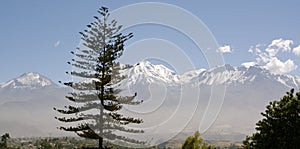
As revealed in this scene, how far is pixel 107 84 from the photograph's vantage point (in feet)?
126

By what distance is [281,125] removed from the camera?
25391 mm

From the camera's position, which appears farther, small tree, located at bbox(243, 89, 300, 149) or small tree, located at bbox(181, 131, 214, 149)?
small tree, located at bbox(181, 131, 214, 149)

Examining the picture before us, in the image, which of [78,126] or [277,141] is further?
Result: [78,126]

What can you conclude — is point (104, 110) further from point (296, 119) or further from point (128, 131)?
point (296, 119)

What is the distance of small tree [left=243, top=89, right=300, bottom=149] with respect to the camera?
81.4 ft

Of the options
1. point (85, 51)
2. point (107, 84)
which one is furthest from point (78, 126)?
point (85, 51)

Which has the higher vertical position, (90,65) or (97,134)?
(90,65)

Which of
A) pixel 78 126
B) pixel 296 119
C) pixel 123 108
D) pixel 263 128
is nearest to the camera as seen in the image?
pixel 296 119

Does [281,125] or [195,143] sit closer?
[281,125]

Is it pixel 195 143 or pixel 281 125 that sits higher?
pixel 281 125

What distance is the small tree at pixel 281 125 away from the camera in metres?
24.8

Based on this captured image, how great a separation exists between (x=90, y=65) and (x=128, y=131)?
24.5 ft

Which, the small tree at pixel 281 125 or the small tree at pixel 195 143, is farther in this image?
the small tree at pixel 195 143

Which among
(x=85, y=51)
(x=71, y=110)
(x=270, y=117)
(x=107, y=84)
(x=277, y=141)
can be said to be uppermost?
(x=85, y=51)
